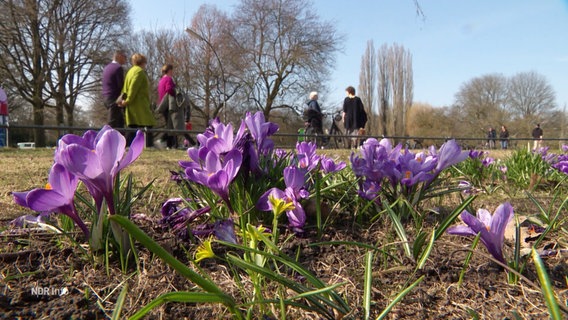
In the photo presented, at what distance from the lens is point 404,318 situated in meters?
0.87

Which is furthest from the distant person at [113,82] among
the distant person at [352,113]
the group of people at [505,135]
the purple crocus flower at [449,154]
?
the group of people at [505,135]

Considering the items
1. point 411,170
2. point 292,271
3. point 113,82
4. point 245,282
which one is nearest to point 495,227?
point 411,170

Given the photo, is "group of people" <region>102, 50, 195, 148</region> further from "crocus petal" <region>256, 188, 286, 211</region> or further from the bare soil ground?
"crocus petal" <region>256, 188, 286, 211</region>

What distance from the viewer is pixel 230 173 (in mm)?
1150

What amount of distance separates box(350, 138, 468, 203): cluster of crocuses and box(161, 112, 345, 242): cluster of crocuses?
231mm

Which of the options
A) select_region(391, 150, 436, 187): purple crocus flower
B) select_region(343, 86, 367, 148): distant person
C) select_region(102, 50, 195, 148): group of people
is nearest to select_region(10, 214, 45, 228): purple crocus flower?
select_region(391, 150, 436, 187): purple crocus flower

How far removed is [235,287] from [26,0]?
919 inches

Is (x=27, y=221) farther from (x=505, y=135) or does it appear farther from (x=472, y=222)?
(x=505, y=135)

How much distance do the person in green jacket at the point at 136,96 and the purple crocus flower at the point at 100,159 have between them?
5.67 meters

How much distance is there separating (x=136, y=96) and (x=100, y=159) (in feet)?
19.9

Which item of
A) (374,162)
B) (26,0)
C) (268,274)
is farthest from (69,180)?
(26,0)

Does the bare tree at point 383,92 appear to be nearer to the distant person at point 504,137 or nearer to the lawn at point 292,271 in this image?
the distant person at point 504,137

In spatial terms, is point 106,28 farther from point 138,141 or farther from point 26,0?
point 138,141

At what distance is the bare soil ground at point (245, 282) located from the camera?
86 cm
